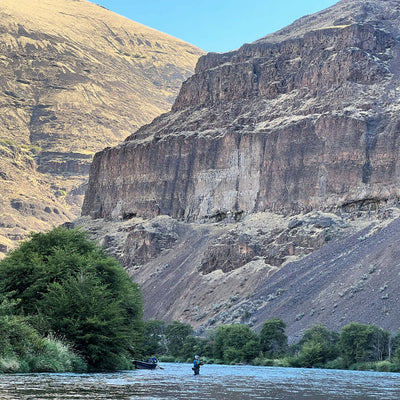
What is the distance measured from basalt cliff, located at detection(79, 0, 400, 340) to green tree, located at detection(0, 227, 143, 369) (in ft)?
161

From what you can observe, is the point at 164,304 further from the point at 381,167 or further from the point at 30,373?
the point at 30,373

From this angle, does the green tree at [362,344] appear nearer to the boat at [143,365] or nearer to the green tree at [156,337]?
the green tree at [156,337]

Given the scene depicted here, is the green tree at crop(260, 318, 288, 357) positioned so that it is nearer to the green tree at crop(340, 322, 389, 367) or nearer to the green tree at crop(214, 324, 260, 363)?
the green tree at crop(214, 324, 260, 363)

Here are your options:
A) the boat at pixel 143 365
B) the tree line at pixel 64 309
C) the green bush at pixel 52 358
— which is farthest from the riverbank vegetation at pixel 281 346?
the green bush at pixel 52 358

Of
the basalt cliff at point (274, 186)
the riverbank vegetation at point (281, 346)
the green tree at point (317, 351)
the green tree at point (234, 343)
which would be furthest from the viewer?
the basalt cliff at point (274, 186)

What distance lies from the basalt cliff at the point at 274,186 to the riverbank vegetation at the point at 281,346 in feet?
22.2

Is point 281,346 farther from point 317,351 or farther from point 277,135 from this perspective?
point 277,135

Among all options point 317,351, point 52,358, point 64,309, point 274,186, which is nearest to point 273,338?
point 317,351

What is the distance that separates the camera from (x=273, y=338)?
330 feet

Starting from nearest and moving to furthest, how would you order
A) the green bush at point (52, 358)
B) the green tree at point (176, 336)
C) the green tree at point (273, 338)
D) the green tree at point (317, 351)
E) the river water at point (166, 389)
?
1. the river water at point (166, 389)
2. the green bush at point (52, 358)
3. the green tree at point (317, 351)
4. the green tree at point (273, 338)
5. the green tree at point (176, 336)

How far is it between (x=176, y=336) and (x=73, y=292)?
65851 mm

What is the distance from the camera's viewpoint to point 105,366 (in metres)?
54.2

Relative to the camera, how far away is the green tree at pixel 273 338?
3952 inches

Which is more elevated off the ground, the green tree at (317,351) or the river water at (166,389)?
the green tree at (317,351)
